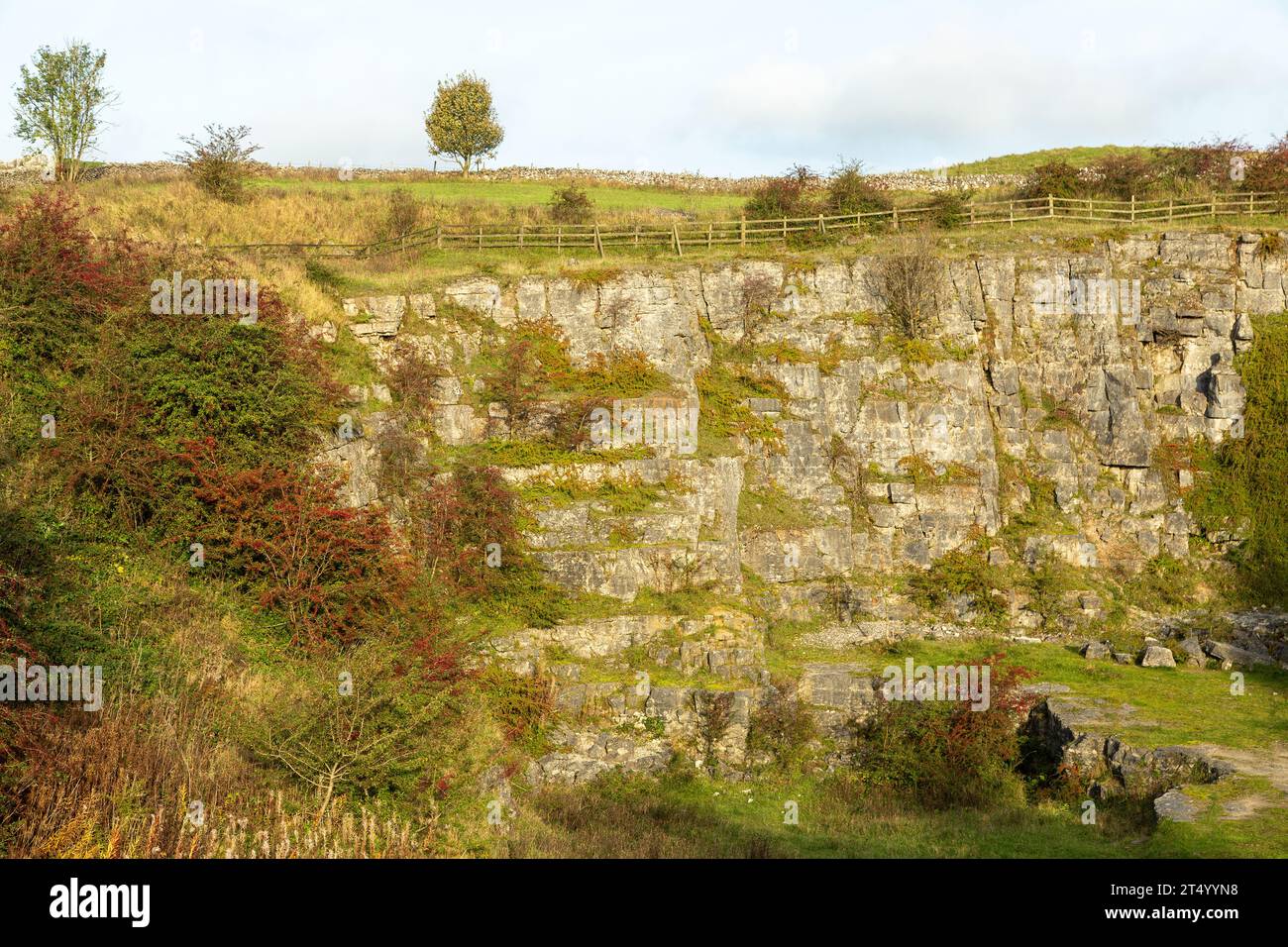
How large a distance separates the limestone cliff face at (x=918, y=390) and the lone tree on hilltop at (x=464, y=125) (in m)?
26.8

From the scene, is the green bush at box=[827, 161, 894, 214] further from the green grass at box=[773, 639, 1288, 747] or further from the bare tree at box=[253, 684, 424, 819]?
the bare tree at box=[253, 684, 424, 819]

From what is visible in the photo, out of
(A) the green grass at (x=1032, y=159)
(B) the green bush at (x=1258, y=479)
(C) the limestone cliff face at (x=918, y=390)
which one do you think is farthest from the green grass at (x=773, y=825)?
(A) the green grass at (x=1032, y=159)

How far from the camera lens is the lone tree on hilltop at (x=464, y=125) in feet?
172

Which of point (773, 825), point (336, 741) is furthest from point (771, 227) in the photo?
point (336, 741)

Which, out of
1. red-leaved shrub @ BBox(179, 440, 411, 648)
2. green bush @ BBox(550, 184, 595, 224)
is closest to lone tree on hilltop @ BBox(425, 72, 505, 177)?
green bush @ BBox(550, 184, 595, 224)

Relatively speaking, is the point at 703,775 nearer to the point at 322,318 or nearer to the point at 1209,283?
the point at 322,318

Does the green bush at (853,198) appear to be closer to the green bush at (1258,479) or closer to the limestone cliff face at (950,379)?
the limestone cliff face at (950,379)

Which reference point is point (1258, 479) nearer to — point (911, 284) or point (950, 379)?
point (950, 379)

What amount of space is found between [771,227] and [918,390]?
9331 mm

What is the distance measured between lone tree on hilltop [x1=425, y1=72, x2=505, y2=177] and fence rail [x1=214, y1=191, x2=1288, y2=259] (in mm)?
20615

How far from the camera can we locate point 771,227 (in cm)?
3500

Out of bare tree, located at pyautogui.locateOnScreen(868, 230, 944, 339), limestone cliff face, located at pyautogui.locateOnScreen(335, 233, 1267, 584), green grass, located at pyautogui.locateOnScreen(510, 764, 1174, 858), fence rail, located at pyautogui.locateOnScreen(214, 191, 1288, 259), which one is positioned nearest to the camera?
green grass, located at pyautogui.locateOnScreen(510, 764, 1174, 858)

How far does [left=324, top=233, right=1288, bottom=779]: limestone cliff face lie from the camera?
26.6 metres

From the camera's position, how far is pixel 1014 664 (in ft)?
77.7
